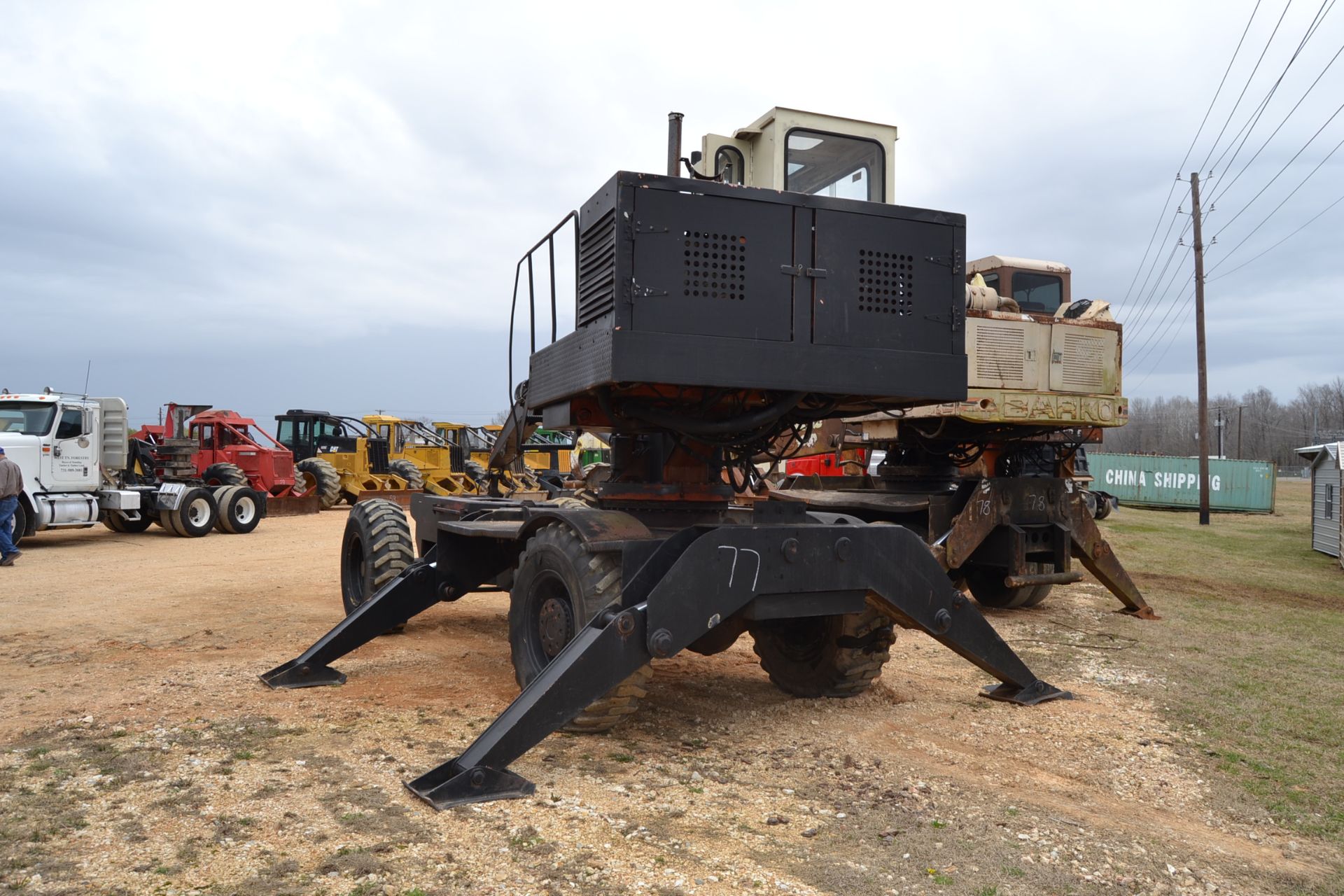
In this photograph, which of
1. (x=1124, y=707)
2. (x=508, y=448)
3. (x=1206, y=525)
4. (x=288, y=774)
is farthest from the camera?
(x=1206, y=525)

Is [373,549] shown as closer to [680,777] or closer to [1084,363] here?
[680,777]

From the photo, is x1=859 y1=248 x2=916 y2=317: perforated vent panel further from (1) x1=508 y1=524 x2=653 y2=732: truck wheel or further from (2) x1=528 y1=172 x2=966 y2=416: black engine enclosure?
(1) x1=508 y1=524 x2=653 y2=732: truck wheel

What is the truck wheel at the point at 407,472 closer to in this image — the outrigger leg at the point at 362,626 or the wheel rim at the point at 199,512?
the wheel rim at the point at 199,512

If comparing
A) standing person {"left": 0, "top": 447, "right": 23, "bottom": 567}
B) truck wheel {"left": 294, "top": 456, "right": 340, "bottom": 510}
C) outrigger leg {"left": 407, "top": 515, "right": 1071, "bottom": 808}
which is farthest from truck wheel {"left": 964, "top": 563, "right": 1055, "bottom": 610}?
truck wheel {"left": 294, "top": 456, "right": 340, "bottom": 510}

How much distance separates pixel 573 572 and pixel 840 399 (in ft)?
5.75

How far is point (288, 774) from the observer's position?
4734 millimetres

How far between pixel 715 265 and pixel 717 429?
94 cm

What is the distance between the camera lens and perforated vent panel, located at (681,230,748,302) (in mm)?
4961

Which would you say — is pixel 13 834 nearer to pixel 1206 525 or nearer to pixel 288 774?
pixel 288 774

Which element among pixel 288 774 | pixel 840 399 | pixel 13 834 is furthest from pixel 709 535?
pixel 13 834

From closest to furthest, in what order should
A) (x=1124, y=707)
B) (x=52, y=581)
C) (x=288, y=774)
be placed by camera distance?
(x=288, y=774)
(x=1124, y=707)
(x=52, y=581)

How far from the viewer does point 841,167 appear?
6523 mm

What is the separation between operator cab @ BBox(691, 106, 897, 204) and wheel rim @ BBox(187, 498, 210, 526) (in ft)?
53.3

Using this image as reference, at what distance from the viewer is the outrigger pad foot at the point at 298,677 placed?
651 cm
